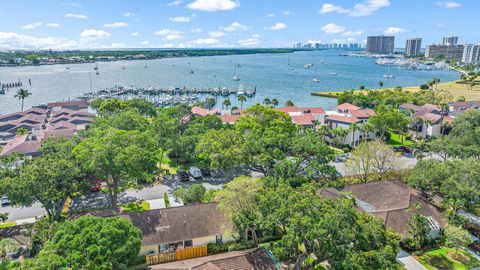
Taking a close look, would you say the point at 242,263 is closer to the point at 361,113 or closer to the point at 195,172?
the point at 195,172

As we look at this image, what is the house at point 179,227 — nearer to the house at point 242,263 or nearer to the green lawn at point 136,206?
the house at point 242,263

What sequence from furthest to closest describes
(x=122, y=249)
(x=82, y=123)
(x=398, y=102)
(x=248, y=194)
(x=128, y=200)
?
(x=398, y=102) → (x=82, y=123) → (x=128, y=200) → (x=248, y=194) → (x=122, y=249)

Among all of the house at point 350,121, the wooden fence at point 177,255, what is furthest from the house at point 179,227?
the house at point 350,121

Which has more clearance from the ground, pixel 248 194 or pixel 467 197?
pixel 248 194

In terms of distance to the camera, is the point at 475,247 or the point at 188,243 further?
the point at 475,247

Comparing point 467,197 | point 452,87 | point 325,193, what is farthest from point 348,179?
point 452,87

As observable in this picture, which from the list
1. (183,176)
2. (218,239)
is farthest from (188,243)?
(183,176)

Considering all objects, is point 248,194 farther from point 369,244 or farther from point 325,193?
point 325,193
